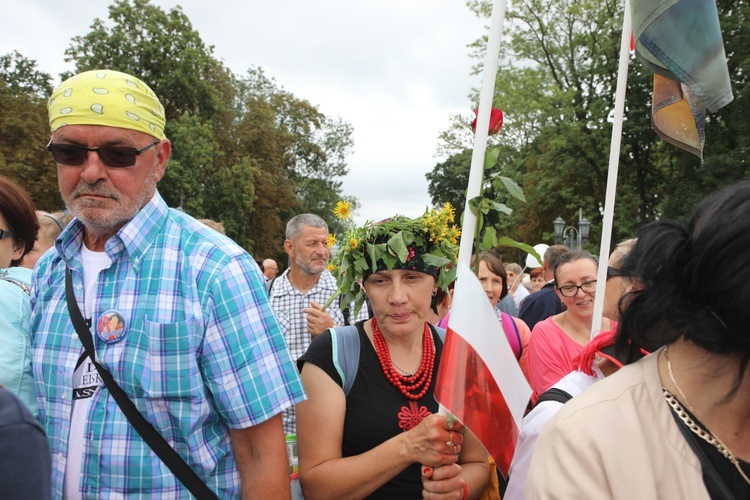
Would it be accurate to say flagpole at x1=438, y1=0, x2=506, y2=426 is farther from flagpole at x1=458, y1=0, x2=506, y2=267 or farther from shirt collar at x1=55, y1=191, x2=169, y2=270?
shirt collar at x1=55, y1=191, x2=169, y2=270

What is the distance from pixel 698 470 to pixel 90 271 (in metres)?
1.81

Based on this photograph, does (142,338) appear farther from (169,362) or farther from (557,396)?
(557,396)

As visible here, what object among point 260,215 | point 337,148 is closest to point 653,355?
point 260,215

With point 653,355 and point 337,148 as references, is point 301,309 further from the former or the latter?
point 337,148

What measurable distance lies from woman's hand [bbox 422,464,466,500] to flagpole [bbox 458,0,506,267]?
2.27ft

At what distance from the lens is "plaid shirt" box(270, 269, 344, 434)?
471cm

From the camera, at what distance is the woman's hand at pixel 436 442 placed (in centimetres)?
198

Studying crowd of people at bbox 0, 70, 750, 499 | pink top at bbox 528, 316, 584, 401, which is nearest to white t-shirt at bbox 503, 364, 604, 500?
crowd of people at bbox 0, 70, 750, 499

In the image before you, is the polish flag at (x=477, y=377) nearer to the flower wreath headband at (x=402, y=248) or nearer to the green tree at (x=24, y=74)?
the flower wreath headband at (x=402, y=248)

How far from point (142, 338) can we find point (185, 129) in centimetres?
2489

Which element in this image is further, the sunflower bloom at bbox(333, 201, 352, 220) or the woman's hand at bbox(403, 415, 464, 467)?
the sunflower bloom at bbox(333, 201, 352, 220)

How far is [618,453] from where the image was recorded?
4.26 ft

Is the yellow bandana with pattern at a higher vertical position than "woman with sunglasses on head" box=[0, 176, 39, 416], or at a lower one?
higher

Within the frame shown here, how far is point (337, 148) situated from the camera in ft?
143
